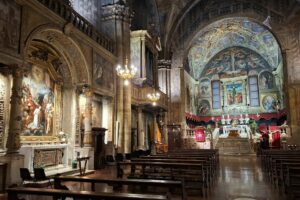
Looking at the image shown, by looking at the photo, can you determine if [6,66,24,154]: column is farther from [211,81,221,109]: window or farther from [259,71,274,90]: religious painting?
[259,71,274,90]: religious painting

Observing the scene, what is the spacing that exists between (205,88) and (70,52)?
90.2ft

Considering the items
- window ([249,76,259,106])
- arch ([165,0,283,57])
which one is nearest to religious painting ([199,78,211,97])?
window ([249,76,259,106])

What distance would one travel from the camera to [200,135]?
955 inches

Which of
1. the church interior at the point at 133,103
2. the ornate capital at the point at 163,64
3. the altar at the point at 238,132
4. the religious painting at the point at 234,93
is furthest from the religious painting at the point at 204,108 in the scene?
the ornate capital at the point at 163,64

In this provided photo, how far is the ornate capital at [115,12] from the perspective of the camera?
14641 mm

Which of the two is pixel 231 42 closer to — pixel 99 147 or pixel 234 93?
pixel 234 93

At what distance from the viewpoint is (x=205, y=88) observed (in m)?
36.5

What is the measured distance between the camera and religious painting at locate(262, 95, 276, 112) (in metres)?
32.2

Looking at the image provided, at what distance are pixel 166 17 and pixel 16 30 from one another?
56.7 feet

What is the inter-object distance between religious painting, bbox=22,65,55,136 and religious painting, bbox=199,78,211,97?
90.9 feet

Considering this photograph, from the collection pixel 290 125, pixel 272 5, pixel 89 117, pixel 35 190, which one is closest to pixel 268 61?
pixel 272 5

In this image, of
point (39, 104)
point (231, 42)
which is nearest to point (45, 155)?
point (39, 104)

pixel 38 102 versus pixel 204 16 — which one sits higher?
pixel 204 16

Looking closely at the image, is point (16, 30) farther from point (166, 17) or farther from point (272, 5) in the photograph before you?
point (272, 5)
